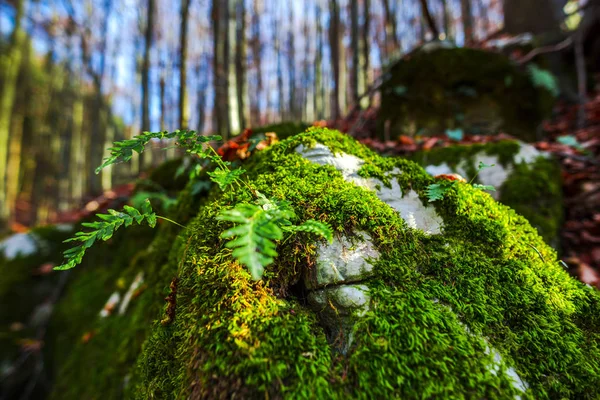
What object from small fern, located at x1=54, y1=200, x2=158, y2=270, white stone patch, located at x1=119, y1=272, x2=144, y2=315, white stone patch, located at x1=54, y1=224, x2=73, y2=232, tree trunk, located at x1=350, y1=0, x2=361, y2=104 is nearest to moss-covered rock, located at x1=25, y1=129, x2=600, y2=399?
small fern, located at x1=54, y1=200, x2=158, y2=270

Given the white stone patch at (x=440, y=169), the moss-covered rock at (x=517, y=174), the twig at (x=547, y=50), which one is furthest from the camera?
the twig at (x=547, y=50)

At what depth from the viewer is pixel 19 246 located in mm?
3996

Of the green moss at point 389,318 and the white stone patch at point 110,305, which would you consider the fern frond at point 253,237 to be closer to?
the green moss at point 389,318

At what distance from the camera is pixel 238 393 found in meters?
0.89

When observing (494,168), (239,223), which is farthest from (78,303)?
(494,168)

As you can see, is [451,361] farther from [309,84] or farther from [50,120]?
[50,120]

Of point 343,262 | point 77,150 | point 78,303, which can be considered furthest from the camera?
point 77,150

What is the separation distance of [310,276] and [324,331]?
0.23 metres

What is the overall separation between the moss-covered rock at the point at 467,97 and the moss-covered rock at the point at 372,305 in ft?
11.4

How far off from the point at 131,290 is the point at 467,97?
215 inches

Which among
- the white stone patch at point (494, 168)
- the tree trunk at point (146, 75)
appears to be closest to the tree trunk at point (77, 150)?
the tree trunk at point (146, 75)

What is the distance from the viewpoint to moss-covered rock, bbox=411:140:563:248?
243 centimetres

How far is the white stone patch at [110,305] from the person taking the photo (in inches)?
104

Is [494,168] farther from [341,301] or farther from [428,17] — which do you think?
[428,17]
